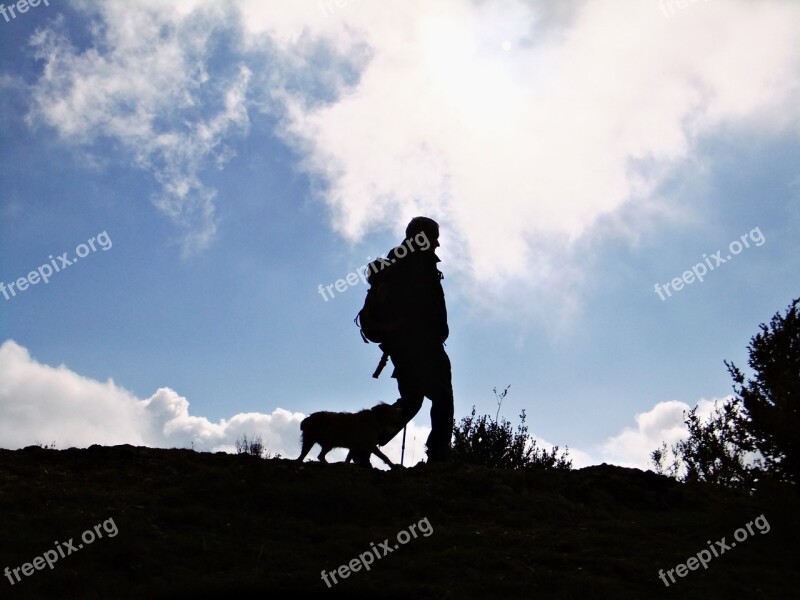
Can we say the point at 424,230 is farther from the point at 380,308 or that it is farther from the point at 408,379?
the point at 408,379

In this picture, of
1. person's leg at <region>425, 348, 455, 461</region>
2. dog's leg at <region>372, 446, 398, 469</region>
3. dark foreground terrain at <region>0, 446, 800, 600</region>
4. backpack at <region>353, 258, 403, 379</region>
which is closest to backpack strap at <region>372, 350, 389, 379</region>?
backpack at <region>353, 258, 403, 379</region>

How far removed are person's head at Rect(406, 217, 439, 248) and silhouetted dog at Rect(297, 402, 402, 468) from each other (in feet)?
7.12

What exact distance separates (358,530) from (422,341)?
367 cm

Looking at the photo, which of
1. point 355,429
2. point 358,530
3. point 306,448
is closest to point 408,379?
point 355,429

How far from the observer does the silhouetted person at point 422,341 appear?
9984 mm

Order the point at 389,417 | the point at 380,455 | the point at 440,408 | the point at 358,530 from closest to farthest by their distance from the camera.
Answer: the point at 358,530, the point at 440,408, the point at 389,417, the point at 380,455

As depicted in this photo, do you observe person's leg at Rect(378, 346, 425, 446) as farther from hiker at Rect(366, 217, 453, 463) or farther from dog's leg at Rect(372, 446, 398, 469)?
dog's leg at Rect(372, 446, 398, 469)

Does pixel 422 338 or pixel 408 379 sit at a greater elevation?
pixel 422 338

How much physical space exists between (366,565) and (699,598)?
7.60 feet

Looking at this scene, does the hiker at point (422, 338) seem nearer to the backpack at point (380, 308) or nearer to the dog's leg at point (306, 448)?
the backpack at point (380, 308)

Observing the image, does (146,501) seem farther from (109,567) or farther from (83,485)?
(109,567)

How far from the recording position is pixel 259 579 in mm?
5445

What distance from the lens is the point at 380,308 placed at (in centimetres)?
1016

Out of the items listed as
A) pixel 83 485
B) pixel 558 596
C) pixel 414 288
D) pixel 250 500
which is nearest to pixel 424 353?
pixel 414 288
